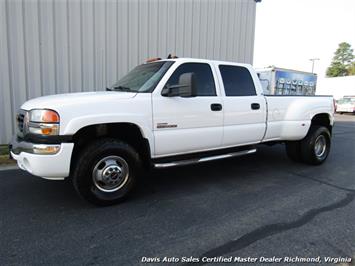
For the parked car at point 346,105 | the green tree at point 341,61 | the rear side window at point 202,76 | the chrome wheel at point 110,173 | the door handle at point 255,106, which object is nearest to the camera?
the chrome wheel at point 110,173

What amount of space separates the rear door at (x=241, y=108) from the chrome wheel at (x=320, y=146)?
1.78 m

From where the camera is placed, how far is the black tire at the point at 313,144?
5.66 meters

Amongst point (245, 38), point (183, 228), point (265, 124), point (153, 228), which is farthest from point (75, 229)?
point (245, 38)

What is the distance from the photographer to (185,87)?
352 cm

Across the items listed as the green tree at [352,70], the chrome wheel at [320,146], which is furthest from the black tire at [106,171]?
the green tree at [352,70]

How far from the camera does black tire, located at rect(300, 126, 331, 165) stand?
18.6 ft

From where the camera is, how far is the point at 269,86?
11641 mm

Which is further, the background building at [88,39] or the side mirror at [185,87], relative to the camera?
the background building at [88,39]

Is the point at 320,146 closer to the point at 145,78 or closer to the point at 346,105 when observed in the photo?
the point at 145,78

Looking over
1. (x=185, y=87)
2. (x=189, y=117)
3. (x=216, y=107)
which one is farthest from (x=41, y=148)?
(x=216, y=107)

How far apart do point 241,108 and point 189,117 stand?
1082 millimetres

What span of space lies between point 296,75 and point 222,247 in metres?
12.4

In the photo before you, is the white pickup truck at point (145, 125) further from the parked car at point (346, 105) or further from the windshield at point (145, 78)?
the parked car at point (346, 105)

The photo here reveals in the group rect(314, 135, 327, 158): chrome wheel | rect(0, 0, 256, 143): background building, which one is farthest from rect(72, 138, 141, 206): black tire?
rect(0, 0, 256, 143): background building
